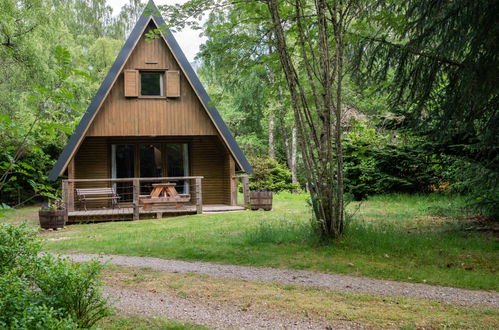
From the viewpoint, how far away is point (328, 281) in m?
5.46

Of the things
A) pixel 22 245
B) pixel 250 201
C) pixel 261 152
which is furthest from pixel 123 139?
pixel 261 152

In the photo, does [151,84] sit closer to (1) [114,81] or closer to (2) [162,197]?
(1) [114,81]

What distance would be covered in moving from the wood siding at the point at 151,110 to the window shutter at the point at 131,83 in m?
0.22

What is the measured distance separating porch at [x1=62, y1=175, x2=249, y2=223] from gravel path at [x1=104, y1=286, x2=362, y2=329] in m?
9.16

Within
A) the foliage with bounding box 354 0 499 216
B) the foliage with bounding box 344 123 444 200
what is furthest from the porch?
the foliage with bounding box 354 0 499 216

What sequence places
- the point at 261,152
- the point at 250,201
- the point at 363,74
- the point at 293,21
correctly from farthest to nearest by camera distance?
the point at 261,152, the point at 250,201, the point at 293,21, the point at 363,74

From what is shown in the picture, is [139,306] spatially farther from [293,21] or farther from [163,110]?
[163,110]

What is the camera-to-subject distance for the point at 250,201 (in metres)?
14.5

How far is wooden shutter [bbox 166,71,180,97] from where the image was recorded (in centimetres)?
1488

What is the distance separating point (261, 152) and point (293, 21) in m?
24.2

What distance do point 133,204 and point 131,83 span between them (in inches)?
166

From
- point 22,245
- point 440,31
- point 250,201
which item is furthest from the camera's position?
point 250,201

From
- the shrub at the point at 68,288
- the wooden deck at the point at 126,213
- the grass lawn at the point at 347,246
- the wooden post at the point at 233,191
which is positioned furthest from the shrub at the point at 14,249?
the wooden post at the point at 233,191

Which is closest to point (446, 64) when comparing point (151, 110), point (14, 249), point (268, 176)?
point (14, 249)
